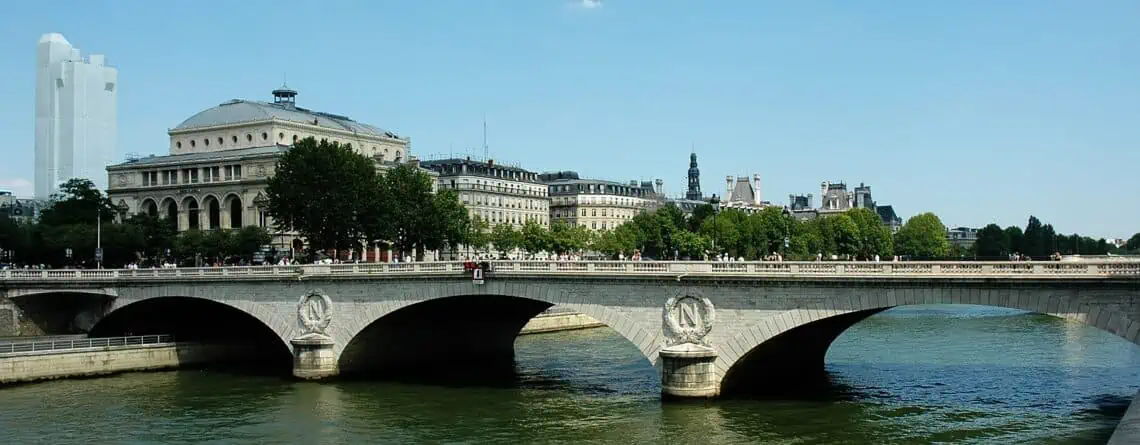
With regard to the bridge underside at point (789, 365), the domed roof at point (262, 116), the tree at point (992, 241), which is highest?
the domed roof at point (262, 116)

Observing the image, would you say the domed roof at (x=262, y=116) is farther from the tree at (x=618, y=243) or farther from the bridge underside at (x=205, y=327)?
the bridge underside at (x=205, y=327)

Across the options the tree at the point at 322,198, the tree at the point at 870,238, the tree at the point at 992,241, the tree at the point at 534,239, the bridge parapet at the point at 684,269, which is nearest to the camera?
the bridge parapet at the point at 684,269

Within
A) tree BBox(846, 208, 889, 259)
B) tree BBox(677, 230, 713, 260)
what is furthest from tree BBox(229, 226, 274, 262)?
tree BBox(846, 208, 889, 259)

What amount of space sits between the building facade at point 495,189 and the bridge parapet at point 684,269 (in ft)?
284

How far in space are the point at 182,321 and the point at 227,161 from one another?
57568 millimetres

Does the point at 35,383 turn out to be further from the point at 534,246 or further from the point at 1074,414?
the point at 534,246

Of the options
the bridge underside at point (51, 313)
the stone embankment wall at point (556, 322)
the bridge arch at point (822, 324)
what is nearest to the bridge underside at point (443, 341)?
the stone embankment wall at point (556, 322)

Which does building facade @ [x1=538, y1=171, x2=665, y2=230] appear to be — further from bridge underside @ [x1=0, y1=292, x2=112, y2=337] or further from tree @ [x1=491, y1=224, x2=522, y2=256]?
bridge underside @ [x1=0, y1=292, x2=112, y2=337]

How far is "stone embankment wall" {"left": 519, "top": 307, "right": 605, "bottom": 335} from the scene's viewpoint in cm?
8558

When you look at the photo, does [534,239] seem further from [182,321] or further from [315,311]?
[315,311]

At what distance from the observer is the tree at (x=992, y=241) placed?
169625 mm

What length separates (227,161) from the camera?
131 m

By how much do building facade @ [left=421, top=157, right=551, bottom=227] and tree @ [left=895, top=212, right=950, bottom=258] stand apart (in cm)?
5361

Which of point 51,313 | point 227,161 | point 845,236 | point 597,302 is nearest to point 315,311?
point 597,302
